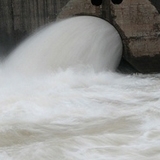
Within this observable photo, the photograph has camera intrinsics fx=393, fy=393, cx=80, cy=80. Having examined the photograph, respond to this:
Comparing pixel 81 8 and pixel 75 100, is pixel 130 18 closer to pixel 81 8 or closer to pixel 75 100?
pixel 81 8

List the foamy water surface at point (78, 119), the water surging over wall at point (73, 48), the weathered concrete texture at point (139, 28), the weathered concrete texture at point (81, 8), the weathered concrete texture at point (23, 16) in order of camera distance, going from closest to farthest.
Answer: the foamy water surface at point (78, 119) < the water surging over wall at point (73, 48) < the weathered concrete texture at point (139, 28) < the weathered concrete texture at point (81, 8) < the weathered concrete texture at point (23, 16)

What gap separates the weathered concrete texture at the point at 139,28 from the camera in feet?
26.8

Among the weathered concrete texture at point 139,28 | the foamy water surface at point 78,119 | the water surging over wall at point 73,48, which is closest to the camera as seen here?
the foamy water surface at point 78,119

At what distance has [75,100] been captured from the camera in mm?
5648

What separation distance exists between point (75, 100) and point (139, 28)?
126 inches

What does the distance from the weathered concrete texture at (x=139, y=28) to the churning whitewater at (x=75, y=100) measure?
9.3 inches

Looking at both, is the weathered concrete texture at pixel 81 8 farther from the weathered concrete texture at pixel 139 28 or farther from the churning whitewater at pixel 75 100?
the weathered concrete texture at pixel 139 28

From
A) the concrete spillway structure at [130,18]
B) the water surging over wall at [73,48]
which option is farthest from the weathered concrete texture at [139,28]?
the water surging over wall at [73,48]

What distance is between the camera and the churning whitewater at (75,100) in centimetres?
380

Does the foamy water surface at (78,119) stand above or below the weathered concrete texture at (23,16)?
below

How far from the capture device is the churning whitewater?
380 centimetres

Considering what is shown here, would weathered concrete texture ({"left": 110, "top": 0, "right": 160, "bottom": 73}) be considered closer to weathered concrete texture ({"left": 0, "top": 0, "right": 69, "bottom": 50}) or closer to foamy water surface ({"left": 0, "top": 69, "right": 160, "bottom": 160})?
foamy water surface ({"left": 0, "top": 69, "right": 160, "bottom": 160})

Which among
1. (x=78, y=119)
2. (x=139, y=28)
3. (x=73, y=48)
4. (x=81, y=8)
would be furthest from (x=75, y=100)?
(x=81, y=8)

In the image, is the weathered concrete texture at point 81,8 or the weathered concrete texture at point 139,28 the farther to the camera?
the weathered concrete texture at point 81,8
